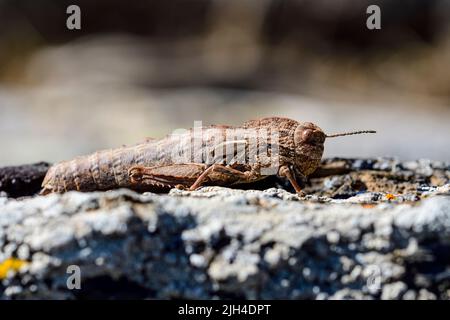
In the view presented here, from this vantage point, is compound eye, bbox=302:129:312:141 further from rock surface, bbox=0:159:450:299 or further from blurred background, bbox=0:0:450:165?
blurred background, bbox=0:0:450:165

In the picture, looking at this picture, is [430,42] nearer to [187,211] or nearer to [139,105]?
[139,105]

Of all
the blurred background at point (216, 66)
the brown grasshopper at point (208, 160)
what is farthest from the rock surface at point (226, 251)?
the blurred background at point (216, 66)

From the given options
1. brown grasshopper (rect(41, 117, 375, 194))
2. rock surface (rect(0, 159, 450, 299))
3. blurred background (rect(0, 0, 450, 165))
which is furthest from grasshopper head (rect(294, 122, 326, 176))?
Result: blurred background (rect(0, 0, 450, 165))

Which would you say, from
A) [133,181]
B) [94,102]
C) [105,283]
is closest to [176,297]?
[105,283]

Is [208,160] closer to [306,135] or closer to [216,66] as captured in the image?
[306,135]

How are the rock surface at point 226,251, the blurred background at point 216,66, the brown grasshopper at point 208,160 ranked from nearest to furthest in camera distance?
the rock surface at point 226,251 → the brown grasshopper at point 208,160 → the blurred background at point 216,66

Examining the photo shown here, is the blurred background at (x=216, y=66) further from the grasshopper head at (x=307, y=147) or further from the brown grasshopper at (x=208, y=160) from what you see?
the grasshopper head at (x=307, y=147)

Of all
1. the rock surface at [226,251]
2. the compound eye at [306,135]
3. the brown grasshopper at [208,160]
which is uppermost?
the compound eye at [306,135]
